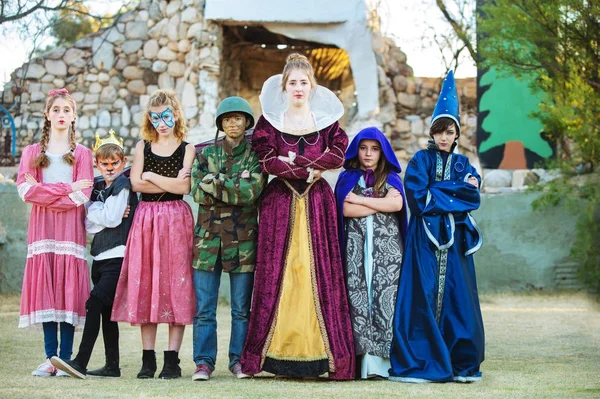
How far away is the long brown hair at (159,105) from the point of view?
210 inches

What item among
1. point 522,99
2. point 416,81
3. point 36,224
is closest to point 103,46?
point 416,81

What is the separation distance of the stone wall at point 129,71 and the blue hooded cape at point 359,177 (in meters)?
7.49

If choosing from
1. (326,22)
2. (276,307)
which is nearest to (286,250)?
(276,307)

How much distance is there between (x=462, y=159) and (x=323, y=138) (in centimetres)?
80

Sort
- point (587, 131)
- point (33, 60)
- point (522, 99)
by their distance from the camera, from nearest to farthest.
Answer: point (587, 131)
point (522, 99)
point (33, 60)

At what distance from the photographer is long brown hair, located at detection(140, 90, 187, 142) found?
5336 mm

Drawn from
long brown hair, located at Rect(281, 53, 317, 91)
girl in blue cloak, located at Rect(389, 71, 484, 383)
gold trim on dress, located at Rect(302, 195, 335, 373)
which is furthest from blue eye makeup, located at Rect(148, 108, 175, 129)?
girl in blue cloak, located at Rect(389, 71, 484, 383)

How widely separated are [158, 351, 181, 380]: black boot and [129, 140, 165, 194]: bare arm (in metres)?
→ 0.88

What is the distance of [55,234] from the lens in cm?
536

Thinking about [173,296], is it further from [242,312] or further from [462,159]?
[462,159]

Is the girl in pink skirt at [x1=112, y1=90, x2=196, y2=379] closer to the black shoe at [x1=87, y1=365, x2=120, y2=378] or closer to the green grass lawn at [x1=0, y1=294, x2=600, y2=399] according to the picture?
the black shoe at [x1=87, y1=365, x2=120, y2=378]

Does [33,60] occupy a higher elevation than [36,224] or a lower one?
higher

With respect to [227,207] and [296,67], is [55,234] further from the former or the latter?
[296,67]

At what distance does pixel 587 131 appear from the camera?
9.21 metres
